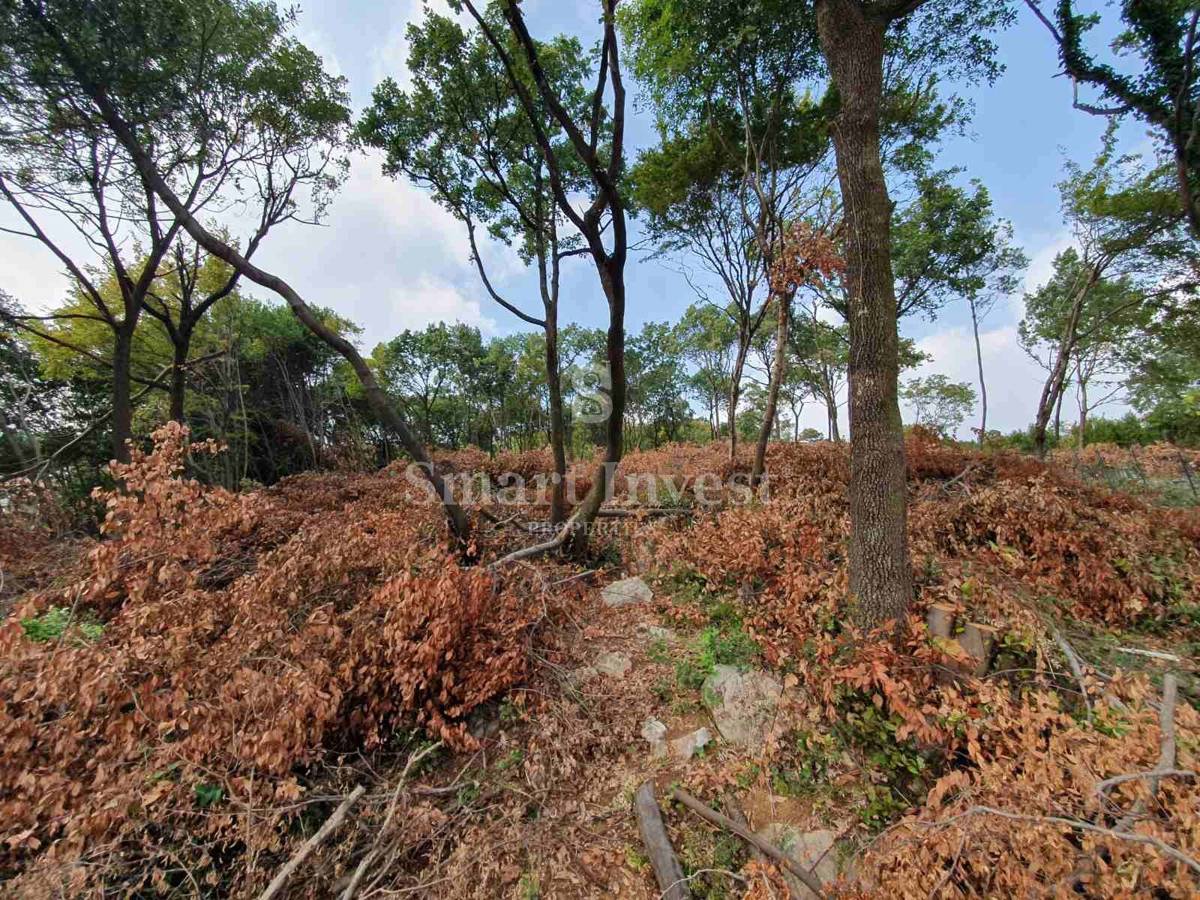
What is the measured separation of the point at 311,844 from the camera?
6.64 ft

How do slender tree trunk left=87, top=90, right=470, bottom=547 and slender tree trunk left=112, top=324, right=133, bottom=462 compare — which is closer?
slender tree trunk left=87, top=90, right=470, bottom=547

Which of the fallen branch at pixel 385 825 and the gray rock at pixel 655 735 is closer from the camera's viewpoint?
the fallen branch at pixel 385 825

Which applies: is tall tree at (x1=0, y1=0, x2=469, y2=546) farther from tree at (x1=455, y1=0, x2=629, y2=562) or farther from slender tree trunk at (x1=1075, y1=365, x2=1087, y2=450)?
slender tree trunk at (x1=1075, y1=365, x2=1087, y2=450)

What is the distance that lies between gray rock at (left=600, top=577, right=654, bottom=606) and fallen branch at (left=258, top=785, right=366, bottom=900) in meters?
2.48

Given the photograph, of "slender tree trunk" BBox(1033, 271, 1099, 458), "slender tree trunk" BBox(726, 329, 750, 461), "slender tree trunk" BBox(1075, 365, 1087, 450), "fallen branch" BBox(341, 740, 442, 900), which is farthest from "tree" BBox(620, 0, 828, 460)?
"slender tree trunk" BBox(1075, 365, 1087, 450)

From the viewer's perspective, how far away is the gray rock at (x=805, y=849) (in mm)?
1939

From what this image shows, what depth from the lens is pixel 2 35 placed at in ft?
14.8

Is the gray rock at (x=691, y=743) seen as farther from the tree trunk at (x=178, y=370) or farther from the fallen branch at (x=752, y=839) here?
the tree trunk at (x=178, y=370)

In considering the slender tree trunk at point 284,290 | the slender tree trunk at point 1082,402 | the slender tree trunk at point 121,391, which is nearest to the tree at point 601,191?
the slender tree trunk at point 284,290

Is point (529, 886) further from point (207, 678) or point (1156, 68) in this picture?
point (1156, 68)

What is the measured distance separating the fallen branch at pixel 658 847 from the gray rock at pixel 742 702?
63cm

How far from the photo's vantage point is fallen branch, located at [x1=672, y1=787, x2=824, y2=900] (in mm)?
1884

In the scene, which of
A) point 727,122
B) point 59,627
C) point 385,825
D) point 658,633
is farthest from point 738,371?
point 59,627

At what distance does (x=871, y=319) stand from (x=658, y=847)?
11.3ft
